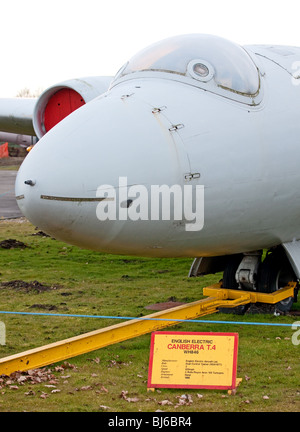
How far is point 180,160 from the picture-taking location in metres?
6.83

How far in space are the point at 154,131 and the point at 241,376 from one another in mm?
2426

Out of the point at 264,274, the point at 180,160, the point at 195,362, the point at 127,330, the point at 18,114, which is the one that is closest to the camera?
the point at 195,362

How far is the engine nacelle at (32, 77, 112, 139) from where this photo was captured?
1205 centimetres

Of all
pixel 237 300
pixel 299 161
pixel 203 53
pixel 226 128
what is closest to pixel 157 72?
pixel 203 53

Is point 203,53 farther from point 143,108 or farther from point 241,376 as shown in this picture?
point 241,376

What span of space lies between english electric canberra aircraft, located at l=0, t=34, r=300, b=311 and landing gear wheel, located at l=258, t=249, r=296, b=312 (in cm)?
82

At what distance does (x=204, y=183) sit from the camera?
7012 millimetres

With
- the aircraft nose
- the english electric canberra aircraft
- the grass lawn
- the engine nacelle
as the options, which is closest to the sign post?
the grass lawn

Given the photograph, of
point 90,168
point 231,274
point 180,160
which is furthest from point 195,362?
Answer: point 231,274

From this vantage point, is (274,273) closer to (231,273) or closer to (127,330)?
(231,273)

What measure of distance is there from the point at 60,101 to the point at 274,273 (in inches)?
194

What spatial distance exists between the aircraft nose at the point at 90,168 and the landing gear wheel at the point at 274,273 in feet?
9.57

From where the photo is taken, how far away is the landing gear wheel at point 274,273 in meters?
9.25

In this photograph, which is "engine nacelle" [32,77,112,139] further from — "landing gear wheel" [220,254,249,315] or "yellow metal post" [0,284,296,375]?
"yellow metal post" [0,284,296,375]
